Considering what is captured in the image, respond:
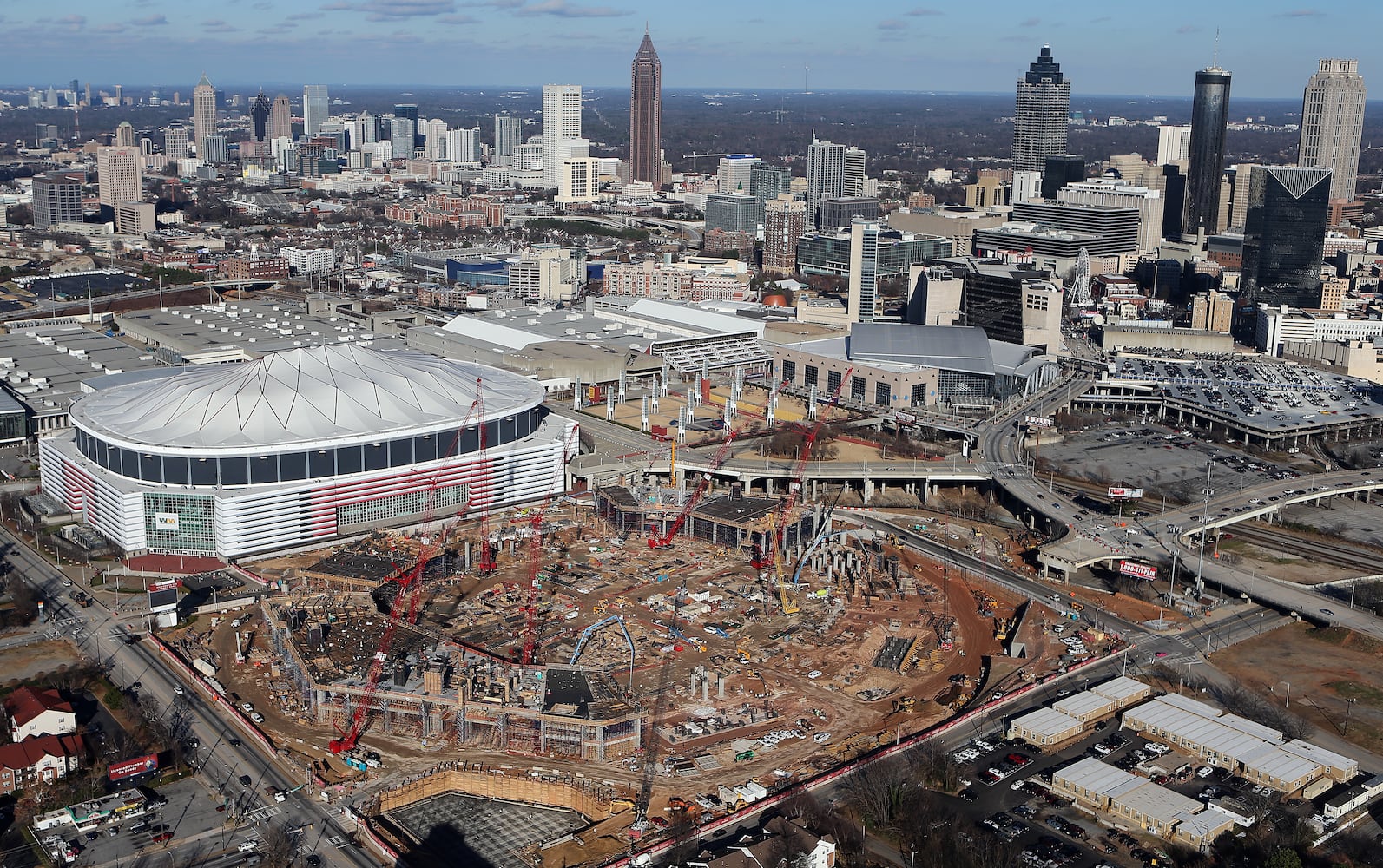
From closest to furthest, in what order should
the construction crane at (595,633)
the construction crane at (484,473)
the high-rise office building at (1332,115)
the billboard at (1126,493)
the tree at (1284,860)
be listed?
the tree at (1284,860)
the construction crane at (595,633)
the construction crane at (484,473)
the billboard at (1126,493)
the high-rise office building at (1332,115)

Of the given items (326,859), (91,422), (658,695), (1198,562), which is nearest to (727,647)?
(658,695)

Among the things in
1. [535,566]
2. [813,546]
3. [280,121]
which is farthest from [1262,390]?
[280,121]

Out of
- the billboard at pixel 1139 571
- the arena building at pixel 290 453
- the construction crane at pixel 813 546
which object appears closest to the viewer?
the billboard at pixel 1139 571

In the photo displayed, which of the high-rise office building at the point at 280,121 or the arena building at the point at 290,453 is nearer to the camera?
the arena building at the point at 290,453

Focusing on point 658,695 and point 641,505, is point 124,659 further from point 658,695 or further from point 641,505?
point 641,505

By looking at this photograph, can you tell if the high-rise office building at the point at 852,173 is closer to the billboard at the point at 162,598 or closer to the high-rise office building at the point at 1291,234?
the high-rise office building at the point at 1291,234

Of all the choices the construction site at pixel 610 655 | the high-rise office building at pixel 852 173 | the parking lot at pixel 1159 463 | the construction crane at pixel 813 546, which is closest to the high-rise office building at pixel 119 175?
the high-rise office building at pixel 852 173
